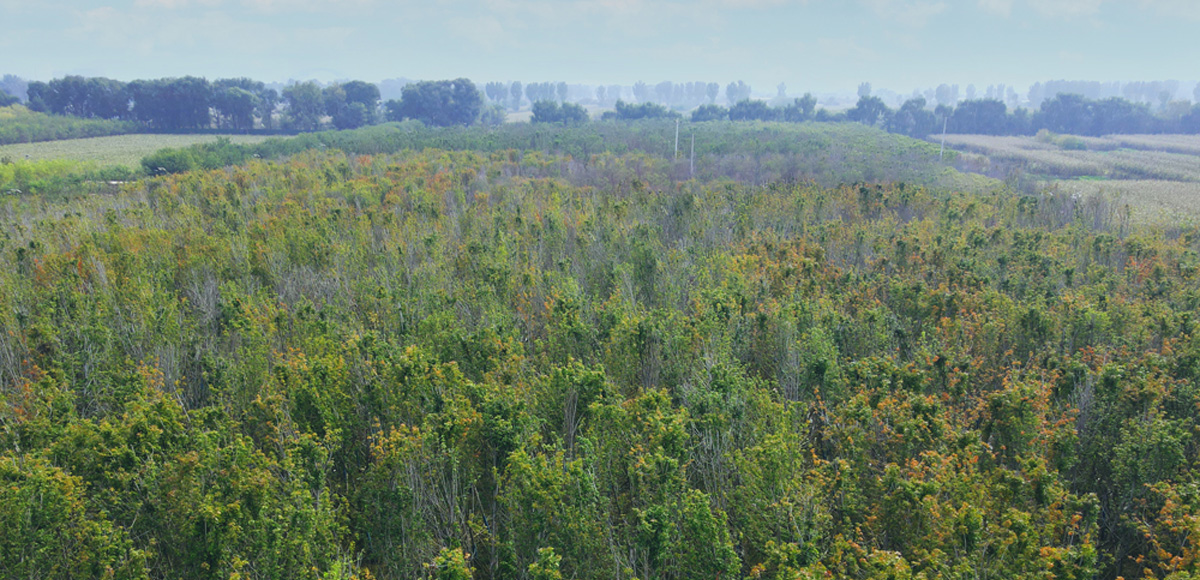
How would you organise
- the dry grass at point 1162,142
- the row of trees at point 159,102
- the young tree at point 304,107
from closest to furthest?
the dry grass at point 1162,142 → the row of trees at point 159,102 → the young tree at point 304,107

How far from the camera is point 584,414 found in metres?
6.44

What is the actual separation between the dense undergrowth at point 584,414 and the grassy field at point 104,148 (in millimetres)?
35433

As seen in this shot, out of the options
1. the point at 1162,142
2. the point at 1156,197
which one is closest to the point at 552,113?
the point at 1156,197

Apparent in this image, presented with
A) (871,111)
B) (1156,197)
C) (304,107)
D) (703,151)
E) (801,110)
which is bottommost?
(1156,197)

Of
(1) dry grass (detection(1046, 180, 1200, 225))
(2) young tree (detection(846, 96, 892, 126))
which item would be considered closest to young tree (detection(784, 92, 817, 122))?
(2) young tree (detection(846, 96, 892, 126))

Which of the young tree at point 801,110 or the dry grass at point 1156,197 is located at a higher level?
the young tree at point 801,110

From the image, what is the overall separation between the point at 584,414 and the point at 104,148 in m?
58.2

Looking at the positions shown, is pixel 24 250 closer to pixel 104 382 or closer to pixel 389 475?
pixel 104 382

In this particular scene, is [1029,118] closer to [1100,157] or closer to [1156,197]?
[1100,157]

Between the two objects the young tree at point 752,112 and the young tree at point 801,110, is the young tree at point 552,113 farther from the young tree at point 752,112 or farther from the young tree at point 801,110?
the young tree at point 801,110

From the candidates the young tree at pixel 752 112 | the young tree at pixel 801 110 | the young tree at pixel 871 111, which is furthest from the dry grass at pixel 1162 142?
the young tree at pixel 752 112

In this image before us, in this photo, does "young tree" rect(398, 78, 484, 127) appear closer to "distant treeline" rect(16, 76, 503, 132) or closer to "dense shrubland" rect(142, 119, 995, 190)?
"distant treeline" rect(16, 76, 503, 132)

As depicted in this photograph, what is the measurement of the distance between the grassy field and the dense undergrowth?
3543cm

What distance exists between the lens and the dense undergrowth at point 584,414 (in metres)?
4.46
